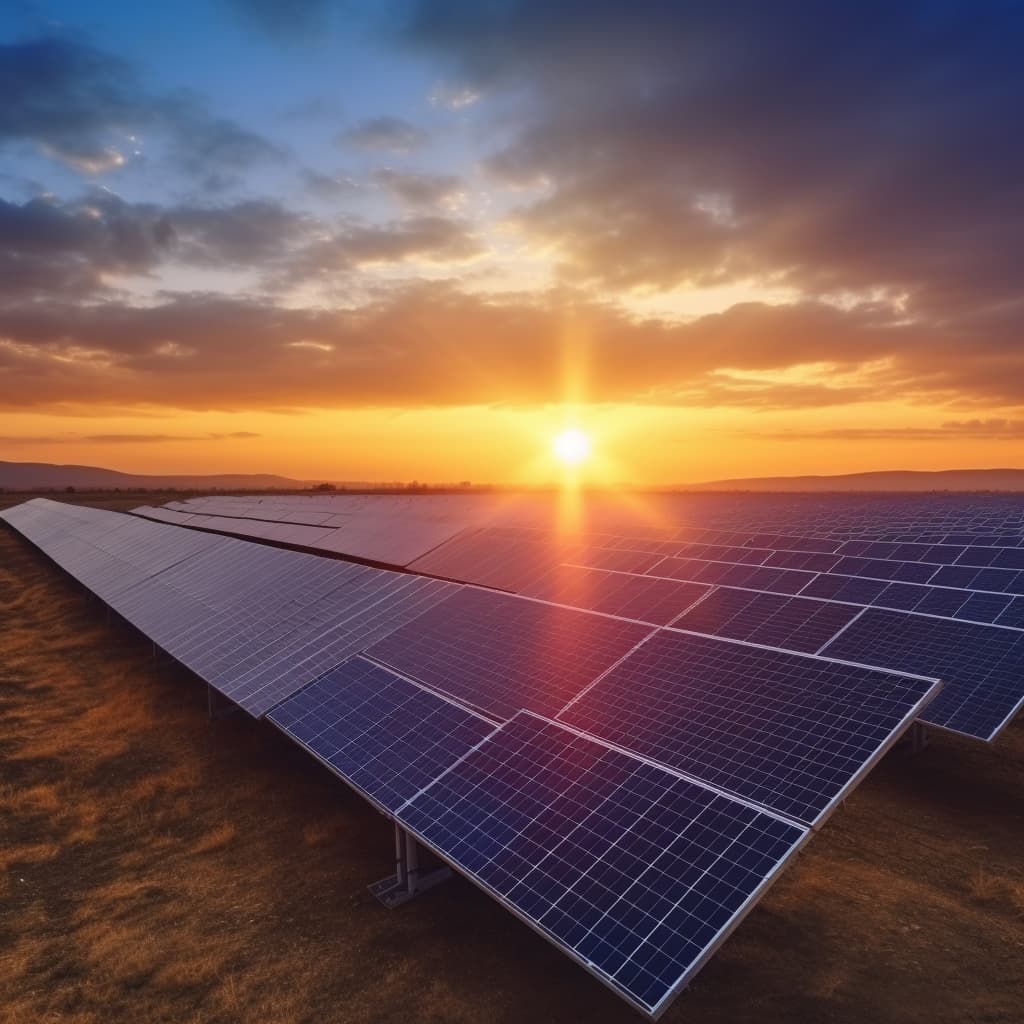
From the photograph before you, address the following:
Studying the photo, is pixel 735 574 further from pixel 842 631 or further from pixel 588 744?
pixel 588 744

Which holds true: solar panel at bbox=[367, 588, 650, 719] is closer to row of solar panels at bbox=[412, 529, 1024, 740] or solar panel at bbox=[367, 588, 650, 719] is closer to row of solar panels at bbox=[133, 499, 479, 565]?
row of solar panels at bbox=[412, 529, 1024, 740]

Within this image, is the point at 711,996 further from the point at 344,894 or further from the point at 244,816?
the point at 244,816

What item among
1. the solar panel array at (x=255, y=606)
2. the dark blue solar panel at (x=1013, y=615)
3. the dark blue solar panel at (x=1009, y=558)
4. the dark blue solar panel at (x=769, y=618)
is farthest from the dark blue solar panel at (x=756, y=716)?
the dark blue solar panel at (x=1009, y=558)

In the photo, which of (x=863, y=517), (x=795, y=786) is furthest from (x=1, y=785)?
(x=863, y=517)

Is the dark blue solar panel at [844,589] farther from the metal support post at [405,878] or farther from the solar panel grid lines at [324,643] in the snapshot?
the metal support post at [405,878]

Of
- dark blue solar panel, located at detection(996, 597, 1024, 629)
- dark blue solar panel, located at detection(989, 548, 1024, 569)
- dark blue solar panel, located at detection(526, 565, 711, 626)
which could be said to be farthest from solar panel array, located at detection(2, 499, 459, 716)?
dark blue solar panel, located at detection(989, 548, 1024, 569)
